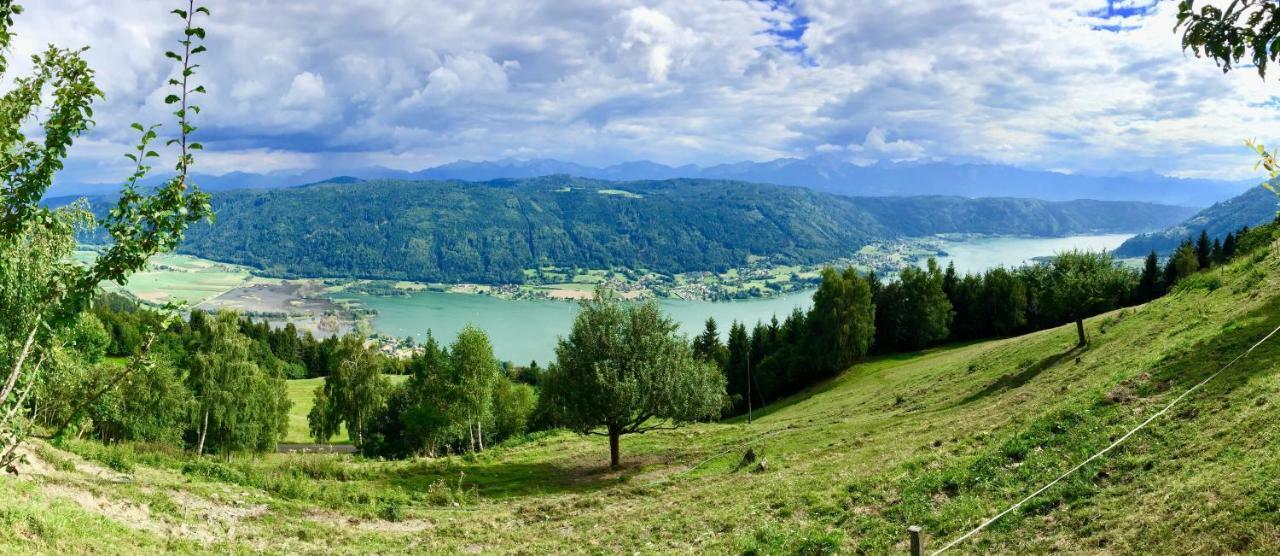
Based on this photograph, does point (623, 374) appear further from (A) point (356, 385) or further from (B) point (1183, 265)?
(B) point (1183, 265)

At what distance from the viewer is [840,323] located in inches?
2778

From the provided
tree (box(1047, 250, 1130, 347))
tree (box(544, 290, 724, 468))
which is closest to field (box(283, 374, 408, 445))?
tree (box(544, 290, 724, 468))

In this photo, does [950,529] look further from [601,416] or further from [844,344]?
[844,344]

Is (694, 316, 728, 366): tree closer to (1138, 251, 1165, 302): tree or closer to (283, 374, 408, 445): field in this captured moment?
(283, 374, 408, 445): field

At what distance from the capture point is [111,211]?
5.73 metres

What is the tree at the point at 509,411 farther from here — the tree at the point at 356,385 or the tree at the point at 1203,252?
the tree at the point at 1203,252

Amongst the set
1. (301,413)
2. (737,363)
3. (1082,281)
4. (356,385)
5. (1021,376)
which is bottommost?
(301,413)

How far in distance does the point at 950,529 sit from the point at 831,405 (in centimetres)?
3431

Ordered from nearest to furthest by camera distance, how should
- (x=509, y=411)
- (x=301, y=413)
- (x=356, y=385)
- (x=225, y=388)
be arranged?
(x=225, y=388), (x=356, y=385), (x=509, y=411), (x=301, y=413)

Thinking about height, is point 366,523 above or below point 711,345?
above

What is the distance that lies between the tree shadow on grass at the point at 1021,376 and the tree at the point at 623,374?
13225mm

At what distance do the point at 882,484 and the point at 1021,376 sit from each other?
20071 mm

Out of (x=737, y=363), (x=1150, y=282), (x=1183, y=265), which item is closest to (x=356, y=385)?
(x=737, y=363)

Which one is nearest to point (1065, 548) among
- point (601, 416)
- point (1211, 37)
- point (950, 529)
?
point (950, 529)
